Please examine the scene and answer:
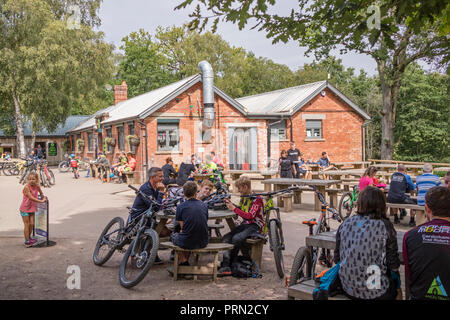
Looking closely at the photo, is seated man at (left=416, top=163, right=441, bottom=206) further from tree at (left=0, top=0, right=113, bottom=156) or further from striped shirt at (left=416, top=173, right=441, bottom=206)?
tree at (left=0, top=0, right=113, bottom=156)

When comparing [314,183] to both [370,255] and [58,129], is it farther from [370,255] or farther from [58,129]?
[58,129]

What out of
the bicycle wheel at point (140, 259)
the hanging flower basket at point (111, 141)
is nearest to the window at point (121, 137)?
the hanging flower basket at point (111, 141)

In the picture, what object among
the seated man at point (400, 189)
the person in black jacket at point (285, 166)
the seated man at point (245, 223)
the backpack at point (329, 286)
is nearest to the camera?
the backpack at point (329, 286)

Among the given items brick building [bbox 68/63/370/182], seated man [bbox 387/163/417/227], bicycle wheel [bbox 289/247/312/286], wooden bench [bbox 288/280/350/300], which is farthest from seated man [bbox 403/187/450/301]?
brick building [bbox 68/63/370/182]

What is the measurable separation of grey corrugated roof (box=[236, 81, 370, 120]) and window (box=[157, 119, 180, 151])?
4323 millimetres

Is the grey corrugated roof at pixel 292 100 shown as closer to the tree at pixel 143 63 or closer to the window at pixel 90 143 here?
the window at pixel 90 143

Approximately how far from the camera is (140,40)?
190ft

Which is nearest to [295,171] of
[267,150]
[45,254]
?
[267,150]

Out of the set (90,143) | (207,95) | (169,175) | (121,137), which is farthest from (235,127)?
(90,143)

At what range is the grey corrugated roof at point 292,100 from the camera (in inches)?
1021

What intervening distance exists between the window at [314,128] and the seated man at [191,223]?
68.9 ft

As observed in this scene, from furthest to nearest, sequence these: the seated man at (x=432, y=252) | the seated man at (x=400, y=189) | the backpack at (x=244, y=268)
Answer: the seated man at (x=400, y=189) < the backpack at (x=244, y=268) < the seated man at (x=432, y=252)
